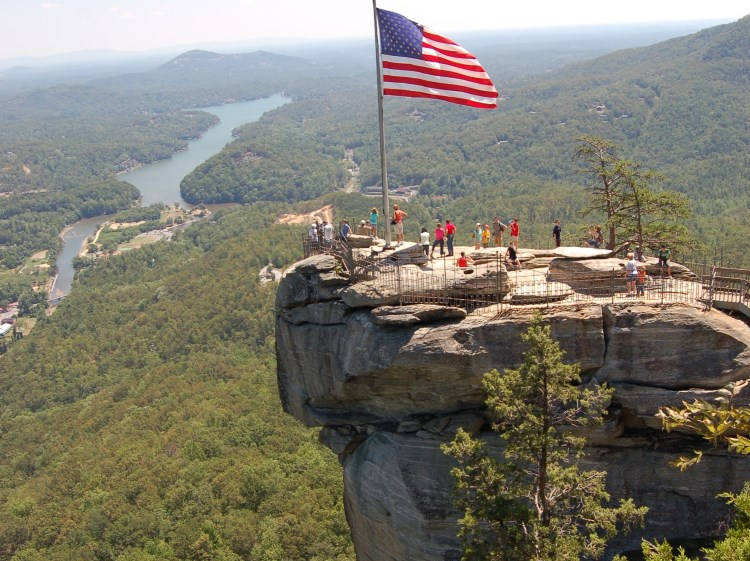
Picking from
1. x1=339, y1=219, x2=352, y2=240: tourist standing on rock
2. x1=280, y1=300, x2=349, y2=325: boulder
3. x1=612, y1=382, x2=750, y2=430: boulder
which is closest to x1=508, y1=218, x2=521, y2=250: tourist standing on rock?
x1=339, y1=219, x2=352, y2=240: tourist standing on rock

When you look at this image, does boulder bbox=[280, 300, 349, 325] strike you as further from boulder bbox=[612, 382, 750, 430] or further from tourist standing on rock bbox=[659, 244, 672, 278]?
tourist standing on rock bbox=[659, 244, 672, 278]

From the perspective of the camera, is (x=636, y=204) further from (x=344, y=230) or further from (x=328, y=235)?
(x=328, y=235)

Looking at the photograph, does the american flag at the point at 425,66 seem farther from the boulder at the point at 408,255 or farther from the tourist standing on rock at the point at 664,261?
the tourist standing on rock at the point at 664,261

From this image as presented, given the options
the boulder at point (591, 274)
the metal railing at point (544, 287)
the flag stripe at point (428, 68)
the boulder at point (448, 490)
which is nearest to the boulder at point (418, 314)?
the metal railing at point (544, 287)

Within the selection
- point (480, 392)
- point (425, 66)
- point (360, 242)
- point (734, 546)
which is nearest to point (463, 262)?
point (360, 242)

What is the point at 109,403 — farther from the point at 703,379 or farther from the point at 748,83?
the point at 748,83

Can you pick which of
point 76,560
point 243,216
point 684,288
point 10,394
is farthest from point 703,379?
point 243,216
